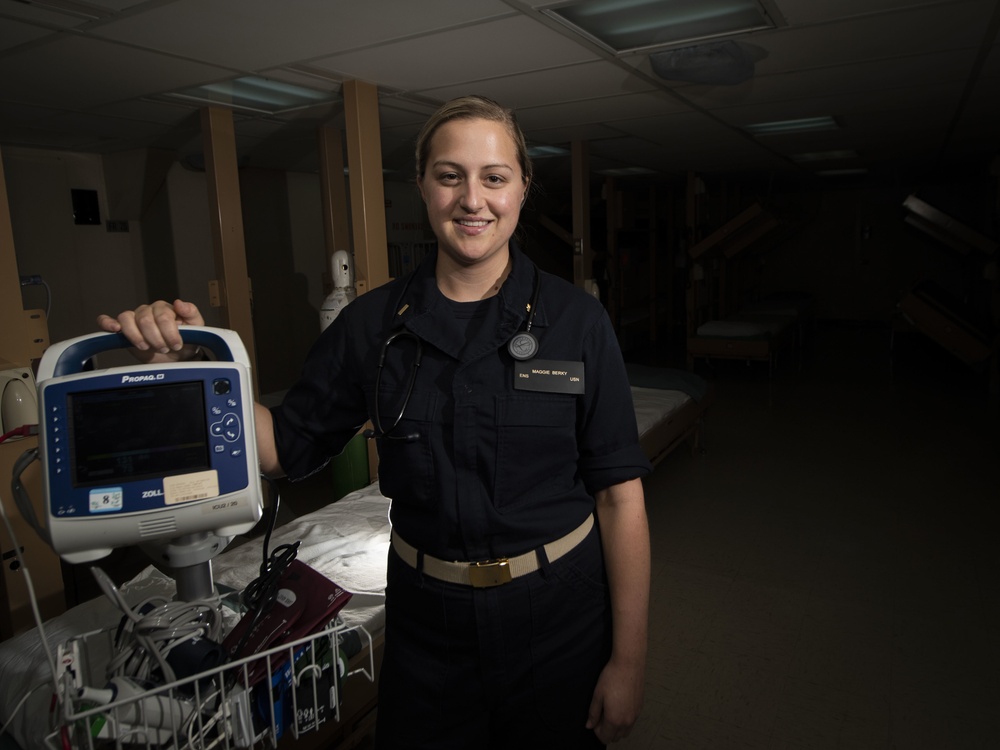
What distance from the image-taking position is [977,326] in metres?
7.28

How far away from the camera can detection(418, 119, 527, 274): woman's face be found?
116 cm

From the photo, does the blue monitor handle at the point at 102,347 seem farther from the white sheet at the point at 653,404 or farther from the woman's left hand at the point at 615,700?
the white sheet at the point at 653,404

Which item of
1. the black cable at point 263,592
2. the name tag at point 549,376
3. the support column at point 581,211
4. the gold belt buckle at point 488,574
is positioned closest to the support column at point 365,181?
the support column at point 581,211

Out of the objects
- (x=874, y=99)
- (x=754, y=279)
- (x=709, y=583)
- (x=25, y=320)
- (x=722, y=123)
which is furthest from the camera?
(x=754, y=279)

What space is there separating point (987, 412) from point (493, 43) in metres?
5.57

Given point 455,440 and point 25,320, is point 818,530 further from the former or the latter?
point 25,320

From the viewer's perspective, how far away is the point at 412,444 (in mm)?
1185

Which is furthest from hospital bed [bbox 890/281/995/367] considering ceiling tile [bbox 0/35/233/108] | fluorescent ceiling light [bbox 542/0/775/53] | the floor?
ceiling tile [bbox 0/35/233/108]

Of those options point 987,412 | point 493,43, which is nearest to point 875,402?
point 987,412

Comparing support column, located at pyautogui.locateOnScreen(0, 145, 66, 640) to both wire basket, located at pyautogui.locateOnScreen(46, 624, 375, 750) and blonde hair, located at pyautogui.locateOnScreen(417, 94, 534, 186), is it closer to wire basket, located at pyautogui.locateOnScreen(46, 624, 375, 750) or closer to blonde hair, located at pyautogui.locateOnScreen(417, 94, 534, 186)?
wire basket, located at pyautogui.locateOnScreen(46, 624, 375, 750)

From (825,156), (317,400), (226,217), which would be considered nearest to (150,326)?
(317,400)

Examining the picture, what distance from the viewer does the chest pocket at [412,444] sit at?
1175 millimetres

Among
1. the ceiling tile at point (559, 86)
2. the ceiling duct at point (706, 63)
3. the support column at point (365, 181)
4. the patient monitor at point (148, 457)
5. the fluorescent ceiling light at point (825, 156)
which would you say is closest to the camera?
the patient monitor at point (148, 457)

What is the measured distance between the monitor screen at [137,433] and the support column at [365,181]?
291cm
